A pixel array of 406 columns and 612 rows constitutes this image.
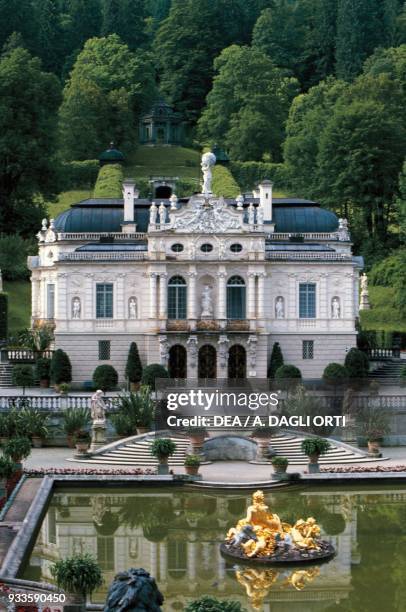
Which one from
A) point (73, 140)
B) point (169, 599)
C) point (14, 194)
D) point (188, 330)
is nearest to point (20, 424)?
point (188, 330)

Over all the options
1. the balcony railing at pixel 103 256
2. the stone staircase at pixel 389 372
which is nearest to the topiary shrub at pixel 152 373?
the balcony railing at pixel 103 256

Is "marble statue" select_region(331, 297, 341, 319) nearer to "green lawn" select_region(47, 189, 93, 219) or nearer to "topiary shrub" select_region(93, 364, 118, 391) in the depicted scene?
"topiary shrub" select_region(93, 364, 118, 391)

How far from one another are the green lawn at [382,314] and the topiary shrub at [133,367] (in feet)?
53.5

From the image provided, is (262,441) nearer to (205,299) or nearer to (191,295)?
(191,295)

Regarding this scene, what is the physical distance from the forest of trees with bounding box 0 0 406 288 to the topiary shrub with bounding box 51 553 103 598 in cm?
5489

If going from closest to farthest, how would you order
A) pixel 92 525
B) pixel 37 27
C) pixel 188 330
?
pixel 92 525, pixel 188 330, pixel 37 27

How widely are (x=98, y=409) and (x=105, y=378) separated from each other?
37.2ft

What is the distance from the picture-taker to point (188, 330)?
63.2 meters

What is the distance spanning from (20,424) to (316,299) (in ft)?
66.0

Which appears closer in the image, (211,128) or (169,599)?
(169,599)

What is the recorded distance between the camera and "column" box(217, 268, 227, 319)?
209ft

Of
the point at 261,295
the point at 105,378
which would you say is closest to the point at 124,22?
the point at 261,295

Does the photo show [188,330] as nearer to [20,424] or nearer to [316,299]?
[316,299]

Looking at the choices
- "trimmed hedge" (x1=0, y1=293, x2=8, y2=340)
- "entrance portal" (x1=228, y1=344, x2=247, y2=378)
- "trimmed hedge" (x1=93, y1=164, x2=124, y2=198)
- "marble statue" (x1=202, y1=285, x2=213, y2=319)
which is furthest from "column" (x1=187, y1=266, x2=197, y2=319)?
"trimmed hedge" (x1=93, y1=164, x2=124, y2=198)
